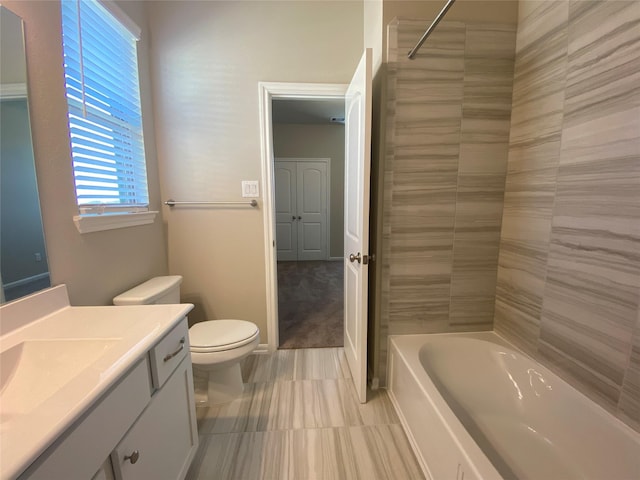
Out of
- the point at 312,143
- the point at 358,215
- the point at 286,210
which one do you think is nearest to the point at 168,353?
the point at 358,215

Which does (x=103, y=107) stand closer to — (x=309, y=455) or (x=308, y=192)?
(x=309, y=455)

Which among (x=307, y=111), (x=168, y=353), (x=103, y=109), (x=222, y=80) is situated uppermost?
(x=307, y=111)

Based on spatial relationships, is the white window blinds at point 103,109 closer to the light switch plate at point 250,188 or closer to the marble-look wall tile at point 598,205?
the light switch plate at point 250,188

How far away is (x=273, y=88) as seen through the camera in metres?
1.96

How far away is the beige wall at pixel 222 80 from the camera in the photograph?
1899mm

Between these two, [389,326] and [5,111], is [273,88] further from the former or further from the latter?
[389,326]

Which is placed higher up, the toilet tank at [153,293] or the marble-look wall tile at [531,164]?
the marble-look wall tile at [531,164]

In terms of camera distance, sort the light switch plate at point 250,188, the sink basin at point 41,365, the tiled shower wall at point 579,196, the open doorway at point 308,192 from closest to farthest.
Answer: the sink basin at point 41,365, the tiled shower wall at point 579,196, the light switch plate at point 250,188, the open doorway at point 308,192

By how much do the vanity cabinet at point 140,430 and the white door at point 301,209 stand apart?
423cm

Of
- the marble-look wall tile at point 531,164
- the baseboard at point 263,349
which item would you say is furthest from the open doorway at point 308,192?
the marble-look wall tile at point 531,164

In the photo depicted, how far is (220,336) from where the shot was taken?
1670 mm

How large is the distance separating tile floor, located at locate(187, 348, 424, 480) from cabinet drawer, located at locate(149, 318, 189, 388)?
63 cm

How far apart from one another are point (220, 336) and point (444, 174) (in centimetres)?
163

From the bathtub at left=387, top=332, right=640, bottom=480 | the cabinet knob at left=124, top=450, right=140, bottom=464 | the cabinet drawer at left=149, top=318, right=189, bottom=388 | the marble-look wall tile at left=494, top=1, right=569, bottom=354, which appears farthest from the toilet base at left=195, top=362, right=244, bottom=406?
the marble-look wall tile at left=494, top=1, right=569, bottom=354
